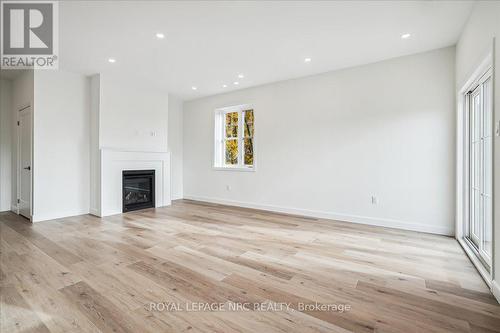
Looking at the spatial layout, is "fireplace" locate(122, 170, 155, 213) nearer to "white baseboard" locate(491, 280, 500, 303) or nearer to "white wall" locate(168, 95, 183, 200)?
"white wall" locate(168, 95, 183, 200)

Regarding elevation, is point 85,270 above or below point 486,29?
below

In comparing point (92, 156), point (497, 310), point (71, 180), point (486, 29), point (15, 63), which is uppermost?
point (15, 63)

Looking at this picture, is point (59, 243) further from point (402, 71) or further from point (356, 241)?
point (402, 71)

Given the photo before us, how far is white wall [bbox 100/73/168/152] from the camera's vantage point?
4.78m

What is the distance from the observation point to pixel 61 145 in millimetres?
4543

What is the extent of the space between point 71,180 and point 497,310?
595cm

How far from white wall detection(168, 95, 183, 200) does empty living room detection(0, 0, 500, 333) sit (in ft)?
1.67

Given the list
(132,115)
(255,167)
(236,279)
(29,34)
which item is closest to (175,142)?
(132,115)

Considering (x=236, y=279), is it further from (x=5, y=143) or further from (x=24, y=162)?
(x=5, y=143)

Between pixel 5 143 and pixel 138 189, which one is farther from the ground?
pixel 5 143

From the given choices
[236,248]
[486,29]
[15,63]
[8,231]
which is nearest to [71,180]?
[8,231]

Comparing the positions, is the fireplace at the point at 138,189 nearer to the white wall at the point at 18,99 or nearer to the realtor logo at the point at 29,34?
the white wall at the point at 18,99

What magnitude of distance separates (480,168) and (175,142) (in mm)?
6081

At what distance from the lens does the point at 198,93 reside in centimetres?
607
